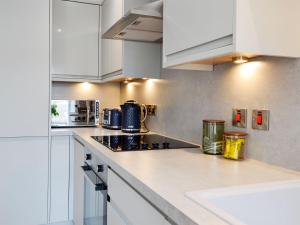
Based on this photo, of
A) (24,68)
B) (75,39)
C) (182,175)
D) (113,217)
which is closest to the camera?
(182,175)

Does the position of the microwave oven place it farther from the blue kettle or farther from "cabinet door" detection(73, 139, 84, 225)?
the blue kettle

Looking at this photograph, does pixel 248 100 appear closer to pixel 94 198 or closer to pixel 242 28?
pixel 242 28

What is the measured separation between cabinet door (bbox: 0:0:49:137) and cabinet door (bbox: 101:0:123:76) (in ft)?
1.68

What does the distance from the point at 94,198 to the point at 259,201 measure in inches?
41.5

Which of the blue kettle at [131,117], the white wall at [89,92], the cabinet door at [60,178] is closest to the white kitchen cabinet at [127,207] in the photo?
the blue kettle at [131,117]

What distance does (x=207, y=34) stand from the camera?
1.08 metres

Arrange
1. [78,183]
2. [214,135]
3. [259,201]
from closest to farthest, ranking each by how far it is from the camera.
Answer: [259,201] < [214,135] < [78,183]

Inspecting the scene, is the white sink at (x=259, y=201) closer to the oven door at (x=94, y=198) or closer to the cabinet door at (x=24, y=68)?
the oven door at (x=94, y=198)

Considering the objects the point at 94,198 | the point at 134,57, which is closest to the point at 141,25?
the point at 134,57

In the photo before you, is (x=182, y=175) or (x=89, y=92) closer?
(x=182, y=175)

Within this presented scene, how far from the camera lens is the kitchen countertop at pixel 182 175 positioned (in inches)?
28.6

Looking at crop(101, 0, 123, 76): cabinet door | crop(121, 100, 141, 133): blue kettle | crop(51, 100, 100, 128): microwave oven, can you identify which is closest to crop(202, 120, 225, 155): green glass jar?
crop(121, 100, 141, 133): blue kettle

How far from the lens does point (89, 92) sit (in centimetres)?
316

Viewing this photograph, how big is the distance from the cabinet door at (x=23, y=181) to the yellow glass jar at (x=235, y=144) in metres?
1.66
